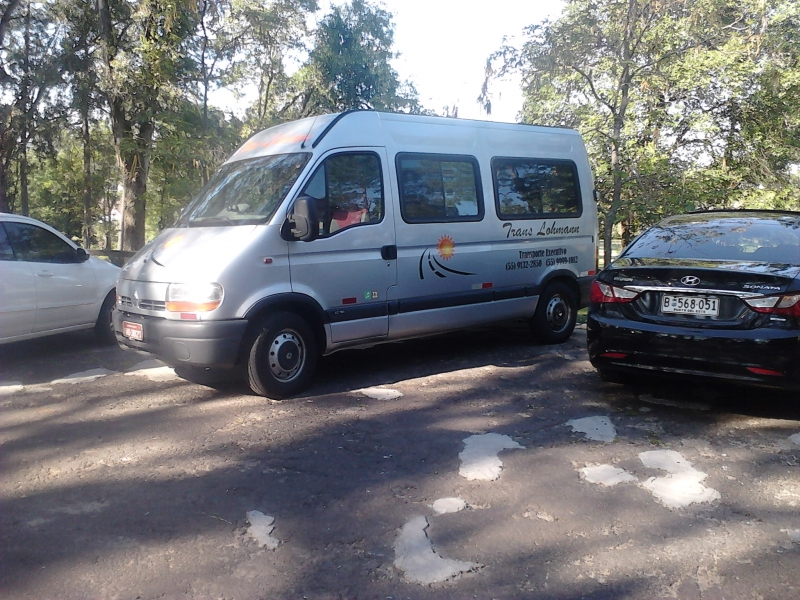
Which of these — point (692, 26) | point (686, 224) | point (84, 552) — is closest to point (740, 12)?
point (692, 26)

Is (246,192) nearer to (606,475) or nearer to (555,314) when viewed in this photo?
(606,475)

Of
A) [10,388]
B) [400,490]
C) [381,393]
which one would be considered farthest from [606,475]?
[10,388]

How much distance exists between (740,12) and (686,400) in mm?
12174

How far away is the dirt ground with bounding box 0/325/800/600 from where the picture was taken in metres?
3.11

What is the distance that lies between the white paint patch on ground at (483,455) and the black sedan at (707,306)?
1.34 m

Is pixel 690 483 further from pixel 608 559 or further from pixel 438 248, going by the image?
pixel 438 248

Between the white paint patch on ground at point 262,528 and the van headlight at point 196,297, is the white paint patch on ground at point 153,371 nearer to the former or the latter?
the van headlight at point 196,297

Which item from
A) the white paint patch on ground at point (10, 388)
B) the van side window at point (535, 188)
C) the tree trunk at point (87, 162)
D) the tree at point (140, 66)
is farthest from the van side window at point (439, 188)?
the tree trunk at point (87, 162)

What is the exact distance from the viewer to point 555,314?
27.5 ft

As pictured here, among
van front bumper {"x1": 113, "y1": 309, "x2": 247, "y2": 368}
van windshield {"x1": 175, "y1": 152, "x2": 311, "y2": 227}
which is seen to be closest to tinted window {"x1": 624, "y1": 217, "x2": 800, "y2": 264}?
van windshield {"x1": 175, "y1": 152, "x2": 311, "y2": 227}

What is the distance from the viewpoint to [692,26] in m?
12.1

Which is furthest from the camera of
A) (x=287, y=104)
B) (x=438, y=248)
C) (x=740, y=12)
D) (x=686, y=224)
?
(x=287, y=104)

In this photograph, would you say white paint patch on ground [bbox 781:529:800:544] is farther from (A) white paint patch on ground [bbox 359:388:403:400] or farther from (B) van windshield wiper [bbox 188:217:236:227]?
(B) van windshield wiper [bbox 188:217:236:227]

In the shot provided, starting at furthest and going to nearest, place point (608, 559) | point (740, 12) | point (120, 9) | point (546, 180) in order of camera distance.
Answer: point (120, 9) < point (740, 12) < point (546, 180) < point (608, 559)
